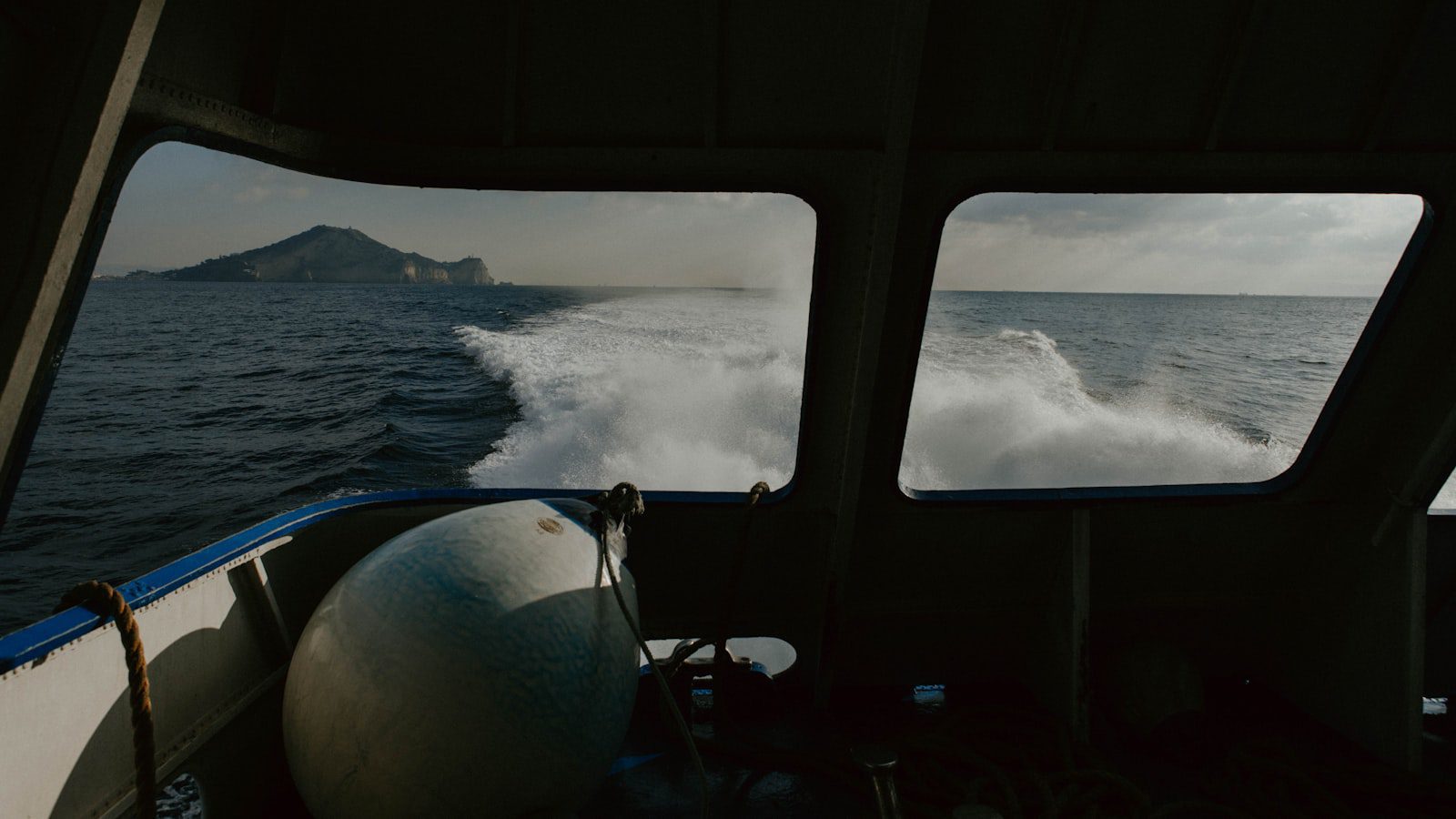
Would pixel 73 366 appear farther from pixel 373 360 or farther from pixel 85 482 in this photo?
pixel 85 482

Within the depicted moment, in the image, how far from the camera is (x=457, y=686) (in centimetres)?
158

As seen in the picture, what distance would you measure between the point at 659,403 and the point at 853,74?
954 centimetres

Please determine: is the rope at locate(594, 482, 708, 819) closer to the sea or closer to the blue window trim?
the blue window trim

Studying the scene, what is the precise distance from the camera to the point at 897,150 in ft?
7.87

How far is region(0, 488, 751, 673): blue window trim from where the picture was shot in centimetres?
150

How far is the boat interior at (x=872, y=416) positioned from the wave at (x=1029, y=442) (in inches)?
171

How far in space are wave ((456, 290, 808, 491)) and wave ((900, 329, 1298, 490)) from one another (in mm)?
1757

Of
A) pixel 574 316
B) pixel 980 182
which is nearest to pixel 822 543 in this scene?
pixel 980 182

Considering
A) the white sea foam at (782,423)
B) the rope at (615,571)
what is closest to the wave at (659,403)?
the white sea foam at (782,423)

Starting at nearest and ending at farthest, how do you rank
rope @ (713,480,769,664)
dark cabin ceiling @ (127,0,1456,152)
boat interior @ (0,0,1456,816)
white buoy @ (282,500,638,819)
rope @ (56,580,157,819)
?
1. rope @ (56,580,157,819)
2. white buoy @ (282,500,638,819)
3. boat interior @ (0,0,1456,816)
4. dark cabin ceiling @ (127,0,1456,152)
5. rope @ (713,480,769,664)

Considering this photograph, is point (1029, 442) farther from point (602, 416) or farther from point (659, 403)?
point (602, 416)

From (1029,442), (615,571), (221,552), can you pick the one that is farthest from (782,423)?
(221,552)

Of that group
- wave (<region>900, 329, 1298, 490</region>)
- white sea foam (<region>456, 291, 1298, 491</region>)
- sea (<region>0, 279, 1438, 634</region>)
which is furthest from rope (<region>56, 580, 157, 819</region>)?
wave (<region>900, 329, 1298, 490</region>)

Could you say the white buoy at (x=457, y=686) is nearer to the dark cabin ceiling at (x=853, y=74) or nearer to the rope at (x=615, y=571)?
the rope at (x=615, y=571)
